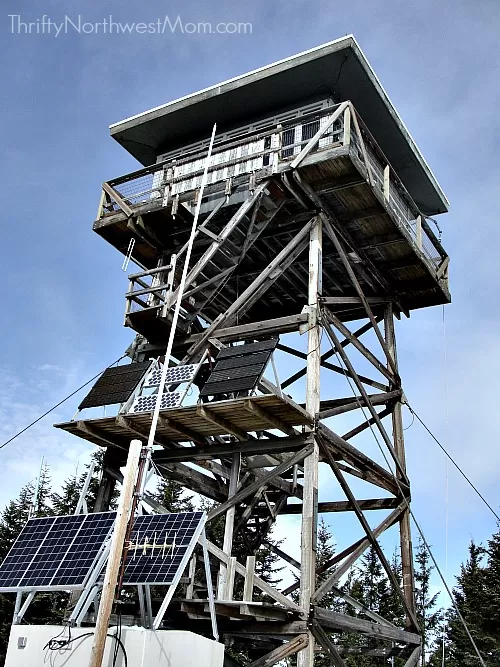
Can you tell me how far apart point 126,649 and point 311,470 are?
5799mm

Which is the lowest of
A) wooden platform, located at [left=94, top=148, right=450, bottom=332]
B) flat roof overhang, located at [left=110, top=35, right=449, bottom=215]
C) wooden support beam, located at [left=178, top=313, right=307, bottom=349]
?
wooden support beam, located at [left=178, top=313, right=307, bottom=349]

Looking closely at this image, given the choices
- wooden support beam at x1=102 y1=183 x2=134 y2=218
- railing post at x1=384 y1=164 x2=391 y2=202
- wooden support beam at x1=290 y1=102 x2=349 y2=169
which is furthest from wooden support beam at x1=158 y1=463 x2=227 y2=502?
railing post at x1=384 y1=164 x2=391 y2=202

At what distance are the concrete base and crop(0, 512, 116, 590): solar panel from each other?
788 millimetres

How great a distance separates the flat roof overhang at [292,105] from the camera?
1861cm

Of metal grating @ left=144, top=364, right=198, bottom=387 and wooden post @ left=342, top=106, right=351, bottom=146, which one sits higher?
wooden post @ left=342, top=106, right=351, bottom=146

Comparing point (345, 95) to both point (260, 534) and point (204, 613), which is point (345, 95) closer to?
point (260, 534)

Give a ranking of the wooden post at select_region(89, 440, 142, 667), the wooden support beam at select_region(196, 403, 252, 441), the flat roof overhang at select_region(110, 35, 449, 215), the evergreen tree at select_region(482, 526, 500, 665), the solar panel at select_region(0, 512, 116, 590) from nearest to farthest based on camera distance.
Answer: the wooden post at select_region(89, 440, 142, 667) < the solar panel at select_region(0, 512, 116, 590) < the wooden support beam at select_region(196, 403, 252, 441) < the flat roof overhang at select_region(110, 35, 449, 215) < the evergreen tree at select_region(482, 526, 500, 665)

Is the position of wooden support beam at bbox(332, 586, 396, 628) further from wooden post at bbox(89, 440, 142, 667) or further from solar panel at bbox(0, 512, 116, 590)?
wooden post at bbox(89, 440, 142, 667)

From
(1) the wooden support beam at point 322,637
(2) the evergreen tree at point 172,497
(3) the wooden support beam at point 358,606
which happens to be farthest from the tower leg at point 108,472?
(2) the evergreen tree at point 172,497

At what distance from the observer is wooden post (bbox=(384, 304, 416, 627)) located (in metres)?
18.2

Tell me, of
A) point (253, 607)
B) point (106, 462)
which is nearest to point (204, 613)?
point (253, 607)

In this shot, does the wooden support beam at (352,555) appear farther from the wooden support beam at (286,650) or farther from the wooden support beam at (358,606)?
the wooden support beam at (286,650)

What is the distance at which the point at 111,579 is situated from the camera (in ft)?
29.7

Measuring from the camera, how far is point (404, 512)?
1889 centimetres
